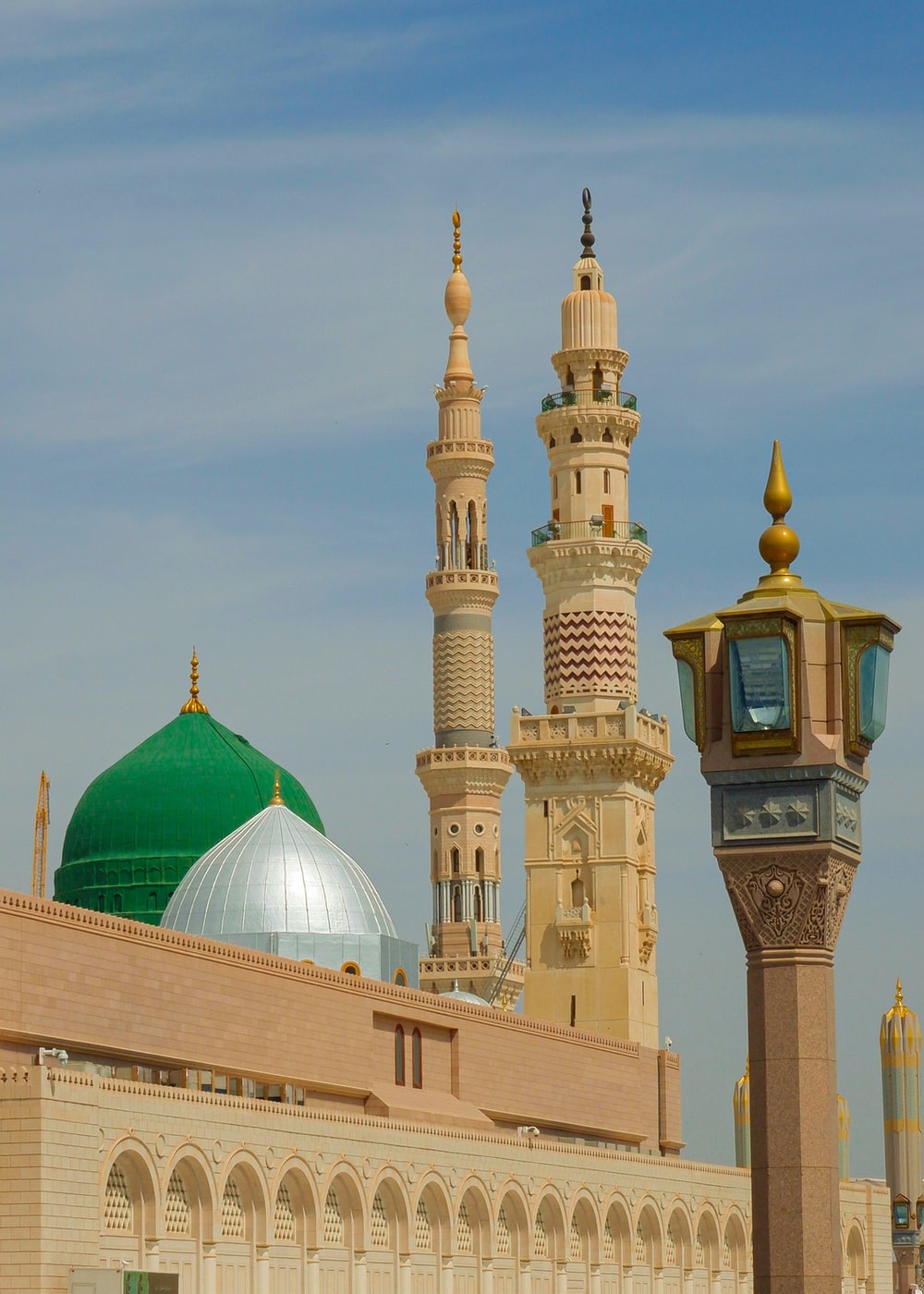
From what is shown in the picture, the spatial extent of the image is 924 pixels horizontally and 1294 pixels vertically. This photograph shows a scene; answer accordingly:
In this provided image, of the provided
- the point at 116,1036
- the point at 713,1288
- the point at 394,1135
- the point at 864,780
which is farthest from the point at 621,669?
the point at 864,780

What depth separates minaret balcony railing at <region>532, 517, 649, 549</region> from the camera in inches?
2095

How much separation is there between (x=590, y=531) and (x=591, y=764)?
5.19 metres

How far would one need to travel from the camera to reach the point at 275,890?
42469 mm

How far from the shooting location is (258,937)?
138 feet

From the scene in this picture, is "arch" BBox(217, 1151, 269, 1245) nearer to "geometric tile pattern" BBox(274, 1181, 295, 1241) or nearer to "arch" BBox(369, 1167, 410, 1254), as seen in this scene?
"geometric tile pattern" BBox(274, 1181, 295, 1241)

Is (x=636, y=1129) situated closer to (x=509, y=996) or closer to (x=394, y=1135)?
(x=509, y=996)

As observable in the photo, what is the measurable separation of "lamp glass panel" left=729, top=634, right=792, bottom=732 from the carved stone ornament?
960mm

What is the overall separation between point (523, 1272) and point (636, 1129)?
9.98 m

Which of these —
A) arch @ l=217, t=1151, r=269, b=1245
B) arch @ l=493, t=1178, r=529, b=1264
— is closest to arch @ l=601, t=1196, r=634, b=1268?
arch @ l=493, t=1178, r=529, b=1264

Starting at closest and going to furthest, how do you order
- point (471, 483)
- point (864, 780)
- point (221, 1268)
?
point (864, 780) → point (221, 1268) → point (471, 483)

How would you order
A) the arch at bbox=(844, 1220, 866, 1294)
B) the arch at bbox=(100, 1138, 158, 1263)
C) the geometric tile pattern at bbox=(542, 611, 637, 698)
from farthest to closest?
the arch at bbox=(844, 1220, 866, 1294)
the geometric tile pattern at bbox=(542, 611, 637, 698)
the arch at bbox=(100, 1138, 158, 1263)

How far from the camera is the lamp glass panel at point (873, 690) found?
681 inches

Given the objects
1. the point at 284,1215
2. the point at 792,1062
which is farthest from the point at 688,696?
the point at 284,1215

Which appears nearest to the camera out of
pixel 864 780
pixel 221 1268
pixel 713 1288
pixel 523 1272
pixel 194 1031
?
pixel 864 780
